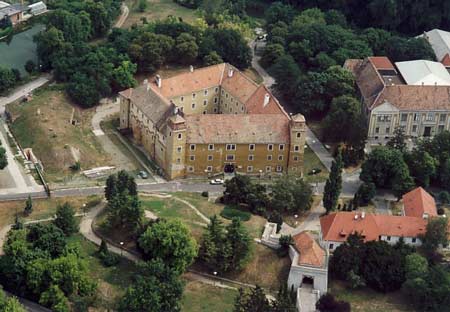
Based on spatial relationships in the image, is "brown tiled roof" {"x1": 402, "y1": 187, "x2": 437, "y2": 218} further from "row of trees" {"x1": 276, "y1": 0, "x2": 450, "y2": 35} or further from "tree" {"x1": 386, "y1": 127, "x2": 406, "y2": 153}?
"row of trees" {"x1": 276, "y1": 0, "x2": 450, "y2": 35}

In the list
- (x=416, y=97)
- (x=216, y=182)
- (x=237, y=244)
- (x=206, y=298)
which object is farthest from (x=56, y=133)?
(x=416, y=97)

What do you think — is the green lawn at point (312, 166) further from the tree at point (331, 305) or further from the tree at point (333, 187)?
the tree at point (331, 305)

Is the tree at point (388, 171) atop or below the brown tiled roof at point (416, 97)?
below

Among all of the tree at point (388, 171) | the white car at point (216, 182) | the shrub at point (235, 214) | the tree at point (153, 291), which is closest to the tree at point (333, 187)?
the tree at point (388, 171)

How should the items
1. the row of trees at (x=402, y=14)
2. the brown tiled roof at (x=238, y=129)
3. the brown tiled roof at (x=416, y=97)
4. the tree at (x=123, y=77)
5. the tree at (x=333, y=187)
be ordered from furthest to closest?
1. the row of trees at (x=402, y=14)
2. the tree at (x=123, y=77)
3. the brown tiled roof at (x=416, y=97)
4. the brown tiled roof at (x=238, y=129)
5. the tree at (x=333, y=187)

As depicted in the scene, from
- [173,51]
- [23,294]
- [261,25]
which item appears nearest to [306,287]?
[23,294]
